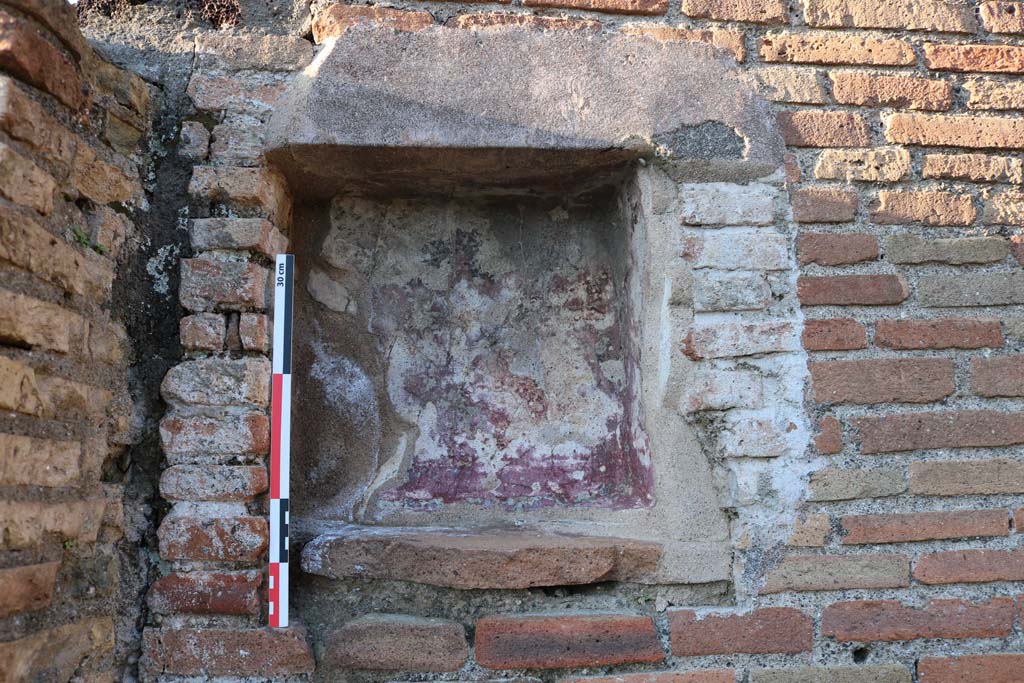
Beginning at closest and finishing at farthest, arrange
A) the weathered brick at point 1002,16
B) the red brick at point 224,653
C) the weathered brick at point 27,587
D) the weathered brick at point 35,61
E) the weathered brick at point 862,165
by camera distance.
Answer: the weathered brick at point 27,587
the weathered brick at point 35,61
the red brick at point 224,653
the weathered brick at point 862,165
the weathered brick at point 1002,16

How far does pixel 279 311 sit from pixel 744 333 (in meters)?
1.01

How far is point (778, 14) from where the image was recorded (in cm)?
204

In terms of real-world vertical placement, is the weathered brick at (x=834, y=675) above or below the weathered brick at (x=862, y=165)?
below

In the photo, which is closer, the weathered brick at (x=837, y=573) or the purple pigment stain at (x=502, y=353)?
the weathered brick at (x=837, y=573)

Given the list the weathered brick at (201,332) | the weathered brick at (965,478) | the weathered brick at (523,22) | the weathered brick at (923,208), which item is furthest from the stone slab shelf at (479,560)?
the weathered brick at (523,22)

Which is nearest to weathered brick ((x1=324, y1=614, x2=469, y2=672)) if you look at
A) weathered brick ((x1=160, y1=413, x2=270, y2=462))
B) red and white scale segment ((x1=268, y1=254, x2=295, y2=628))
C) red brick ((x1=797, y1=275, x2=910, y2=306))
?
red and white scale segment ((x1=268, y1=254, x2=295, y2=628))

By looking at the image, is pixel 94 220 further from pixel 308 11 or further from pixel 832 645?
pixel 832 645

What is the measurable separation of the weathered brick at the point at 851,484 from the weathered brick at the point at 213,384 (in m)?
1.21

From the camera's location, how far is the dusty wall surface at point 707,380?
180 centimetres

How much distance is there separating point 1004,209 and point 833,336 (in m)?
0.52

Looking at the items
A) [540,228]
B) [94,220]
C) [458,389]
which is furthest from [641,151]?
[94,220]

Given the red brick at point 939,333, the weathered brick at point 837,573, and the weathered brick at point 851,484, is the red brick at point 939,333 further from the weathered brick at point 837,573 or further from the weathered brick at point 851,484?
the weathered brick at point 837,573

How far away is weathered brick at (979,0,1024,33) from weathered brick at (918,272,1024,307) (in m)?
0.62

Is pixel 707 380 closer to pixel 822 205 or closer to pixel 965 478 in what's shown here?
pixel 822 205
